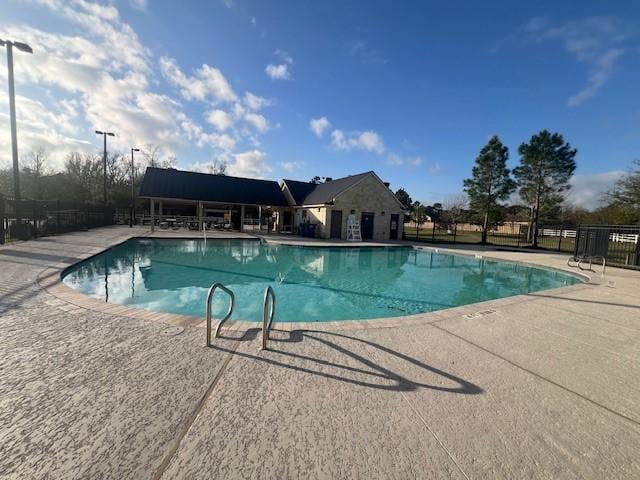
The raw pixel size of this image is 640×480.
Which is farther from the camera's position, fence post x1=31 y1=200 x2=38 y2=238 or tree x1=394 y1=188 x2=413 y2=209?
tree x1=394 y1=188 x2=413 y2=209

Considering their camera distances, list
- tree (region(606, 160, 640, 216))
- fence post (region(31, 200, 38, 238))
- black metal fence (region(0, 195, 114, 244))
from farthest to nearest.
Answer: tree (region(606, 160, 640, 216))
fence post (region(31, 200, 38, 238))
black metal fence (region(0, 195, 114, 244))

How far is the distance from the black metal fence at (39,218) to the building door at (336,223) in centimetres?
1705

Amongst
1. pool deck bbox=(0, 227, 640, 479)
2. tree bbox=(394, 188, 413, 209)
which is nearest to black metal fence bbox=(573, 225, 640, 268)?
pool deck bbox=(0, 227, 640, 479)

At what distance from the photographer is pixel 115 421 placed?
220 centimetres

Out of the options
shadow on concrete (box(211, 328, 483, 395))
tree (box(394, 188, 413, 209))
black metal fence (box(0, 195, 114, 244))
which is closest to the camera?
shadow on concrete (box(211, 328, 483, 395))

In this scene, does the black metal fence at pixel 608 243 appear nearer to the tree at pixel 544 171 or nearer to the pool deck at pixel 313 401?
the tree at pixel 544 171

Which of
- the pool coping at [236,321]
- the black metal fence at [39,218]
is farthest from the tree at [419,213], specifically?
the black metal fence at [39,218]

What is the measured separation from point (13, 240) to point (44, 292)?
10998mm

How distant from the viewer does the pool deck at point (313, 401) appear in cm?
190

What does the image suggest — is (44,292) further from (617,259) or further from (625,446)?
(617,259)

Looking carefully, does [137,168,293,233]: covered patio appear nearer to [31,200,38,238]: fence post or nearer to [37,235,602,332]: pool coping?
[31,200,38,238]: fence post

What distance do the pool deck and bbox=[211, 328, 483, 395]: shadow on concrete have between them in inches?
0.9

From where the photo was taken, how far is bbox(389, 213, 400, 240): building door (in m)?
24.6

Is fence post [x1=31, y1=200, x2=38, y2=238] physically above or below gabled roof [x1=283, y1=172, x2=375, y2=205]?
below
